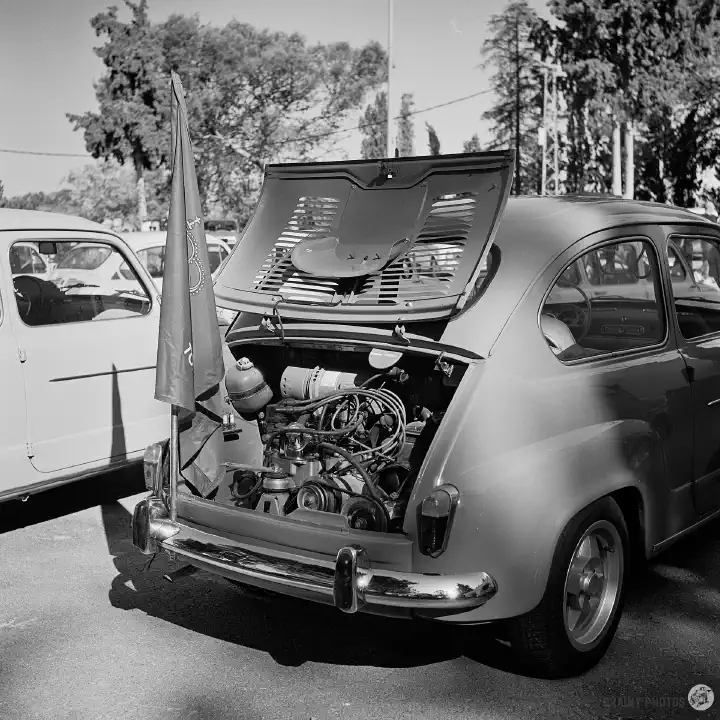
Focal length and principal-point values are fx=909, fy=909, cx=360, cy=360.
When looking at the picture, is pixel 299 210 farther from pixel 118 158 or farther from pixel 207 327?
pixel 118 158

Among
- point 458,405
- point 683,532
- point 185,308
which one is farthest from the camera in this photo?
point 683,532

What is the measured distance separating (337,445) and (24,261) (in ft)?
8.84

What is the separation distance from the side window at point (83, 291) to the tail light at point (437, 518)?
129 inches

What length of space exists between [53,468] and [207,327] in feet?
7.01

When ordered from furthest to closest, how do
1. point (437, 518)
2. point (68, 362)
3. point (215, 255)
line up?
point (215, 255) < point (68, 362) < point (437, 518)

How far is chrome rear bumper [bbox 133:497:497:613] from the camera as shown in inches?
123

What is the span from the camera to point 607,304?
447 cm

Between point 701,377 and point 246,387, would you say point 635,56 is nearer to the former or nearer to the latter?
point 701,377

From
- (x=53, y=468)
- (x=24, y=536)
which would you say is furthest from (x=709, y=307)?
(x=24, y=536)

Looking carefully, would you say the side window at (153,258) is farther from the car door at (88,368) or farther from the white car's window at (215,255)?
the car door at (88,368)

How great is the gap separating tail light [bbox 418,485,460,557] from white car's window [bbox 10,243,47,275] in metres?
3.41

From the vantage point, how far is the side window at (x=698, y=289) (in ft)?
14.5

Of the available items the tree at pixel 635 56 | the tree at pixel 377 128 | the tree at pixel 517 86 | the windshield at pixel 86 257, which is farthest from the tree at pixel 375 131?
the windshield at pixel 86 257

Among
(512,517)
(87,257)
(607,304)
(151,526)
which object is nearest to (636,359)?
(607,304)
